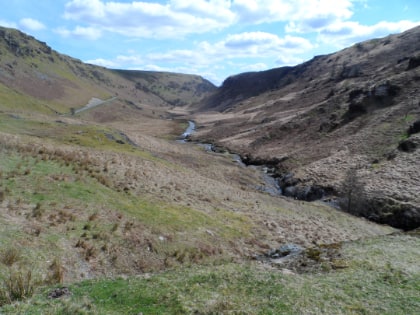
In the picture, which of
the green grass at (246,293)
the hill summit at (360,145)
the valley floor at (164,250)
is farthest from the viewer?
the hill summit at (360,145)

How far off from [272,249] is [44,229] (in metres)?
15.7

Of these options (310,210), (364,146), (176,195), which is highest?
(364,146)

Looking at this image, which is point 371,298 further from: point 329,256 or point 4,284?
point 4,284

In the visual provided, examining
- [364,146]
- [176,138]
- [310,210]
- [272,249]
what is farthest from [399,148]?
[176,138]

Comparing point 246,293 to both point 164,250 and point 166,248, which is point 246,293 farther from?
point 166,248

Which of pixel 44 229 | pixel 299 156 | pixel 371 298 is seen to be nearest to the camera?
pixel 371 298

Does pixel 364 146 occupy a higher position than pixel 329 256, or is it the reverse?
pixel 364 146

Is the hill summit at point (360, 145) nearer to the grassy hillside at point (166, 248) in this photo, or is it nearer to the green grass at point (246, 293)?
the grassy hillside at point (166, 248)

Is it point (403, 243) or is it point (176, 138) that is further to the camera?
point (176, 138)

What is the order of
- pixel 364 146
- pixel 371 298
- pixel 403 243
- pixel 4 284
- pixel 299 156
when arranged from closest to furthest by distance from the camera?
pixel 4 284, pixel 371 298, pixel 403 243, pixel 364 146, pixel 299 156

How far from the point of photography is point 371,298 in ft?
45.6

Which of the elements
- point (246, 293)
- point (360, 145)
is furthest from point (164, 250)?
point (360, 145)

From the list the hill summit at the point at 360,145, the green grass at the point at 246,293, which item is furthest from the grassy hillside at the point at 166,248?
the hill summit at the point at 360,145

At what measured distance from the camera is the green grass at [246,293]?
1215 cm
